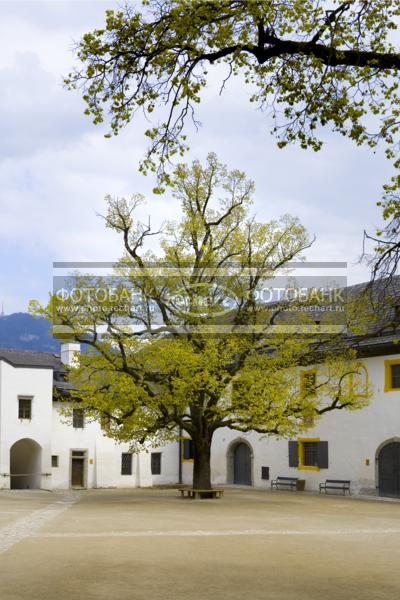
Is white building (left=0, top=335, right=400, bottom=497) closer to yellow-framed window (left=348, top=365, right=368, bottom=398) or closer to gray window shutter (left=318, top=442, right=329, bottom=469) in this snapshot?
gray window shutter (left=318, top=442, right=329, bottom=469)

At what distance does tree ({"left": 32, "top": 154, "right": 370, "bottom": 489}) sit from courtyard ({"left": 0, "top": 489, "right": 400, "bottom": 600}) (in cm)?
354

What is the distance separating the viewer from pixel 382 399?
32.5 metres

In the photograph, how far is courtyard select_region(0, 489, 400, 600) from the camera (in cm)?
1038

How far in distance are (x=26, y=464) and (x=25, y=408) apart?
3.52 meters

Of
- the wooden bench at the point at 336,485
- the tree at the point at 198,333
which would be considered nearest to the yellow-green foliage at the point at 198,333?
the tree at the point at 198,333

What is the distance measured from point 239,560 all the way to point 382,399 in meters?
20.4

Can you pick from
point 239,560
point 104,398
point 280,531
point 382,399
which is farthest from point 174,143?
point 382,399

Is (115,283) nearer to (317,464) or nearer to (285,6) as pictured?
(317,464)

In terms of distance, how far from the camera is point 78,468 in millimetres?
42688

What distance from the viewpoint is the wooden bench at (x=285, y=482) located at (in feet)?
119

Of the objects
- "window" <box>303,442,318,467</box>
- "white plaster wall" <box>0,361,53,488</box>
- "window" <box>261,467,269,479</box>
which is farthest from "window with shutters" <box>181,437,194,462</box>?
"window" <box>303,442,318,467</box>

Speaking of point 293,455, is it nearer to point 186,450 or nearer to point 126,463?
point 186,450

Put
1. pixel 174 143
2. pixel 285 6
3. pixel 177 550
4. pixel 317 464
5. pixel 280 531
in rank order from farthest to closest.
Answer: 1. pixel 317 464
2. pixel 280 531
3. pixel 177 550
4. pixel 174 143
5. pixel 285 6

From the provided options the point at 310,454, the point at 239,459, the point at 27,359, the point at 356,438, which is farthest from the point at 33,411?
the point at 356,438
